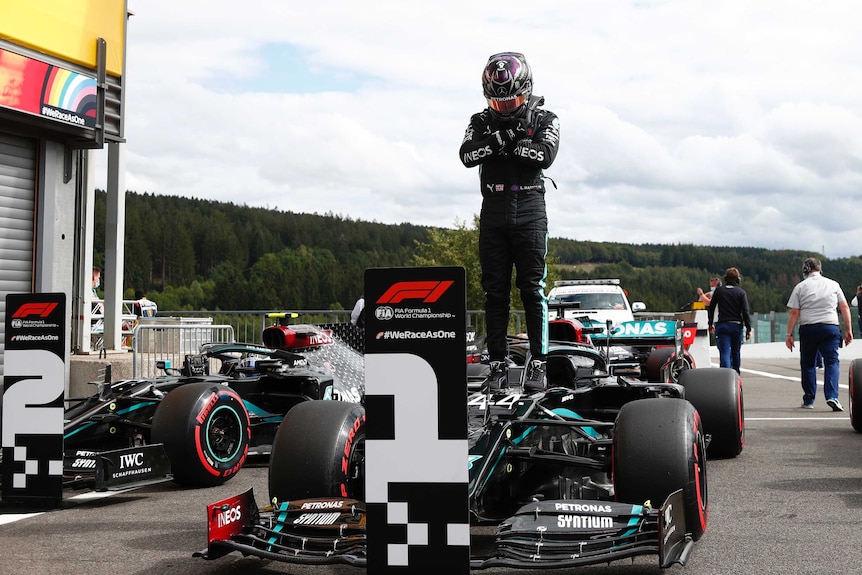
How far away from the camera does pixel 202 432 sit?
693cm

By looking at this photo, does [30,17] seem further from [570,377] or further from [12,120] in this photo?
[570,377]

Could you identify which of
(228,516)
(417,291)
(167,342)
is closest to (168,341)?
(167,342)

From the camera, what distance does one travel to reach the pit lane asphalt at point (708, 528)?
4523 millimetres

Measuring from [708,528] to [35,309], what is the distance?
4.48m

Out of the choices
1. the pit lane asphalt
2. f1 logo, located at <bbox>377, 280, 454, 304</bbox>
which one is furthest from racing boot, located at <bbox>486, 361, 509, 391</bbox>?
f1 logo, located at <bbox>377, 280, 454, 304</bbox>

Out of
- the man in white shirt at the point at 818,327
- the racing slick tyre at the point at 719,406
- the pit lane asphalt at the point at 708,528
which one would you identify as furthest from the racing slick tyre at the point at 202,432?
the man in white shirt at the point at 818,327

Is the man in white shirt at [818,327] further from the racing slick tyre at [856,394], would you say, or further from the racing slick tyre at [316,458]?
the racing slick tyre at [316,458]

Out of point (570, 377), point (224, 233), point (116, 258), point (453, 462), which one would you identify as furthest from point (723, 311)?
point (224, 233)

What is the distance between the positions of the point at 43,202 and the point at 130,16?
313cm

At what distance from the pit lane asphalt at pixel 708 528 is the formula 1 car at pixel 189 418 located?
211 millimetres

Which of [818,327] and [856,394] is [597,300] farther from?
[856,394]

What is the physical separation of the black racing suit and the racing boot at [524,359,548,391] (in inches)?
2.7

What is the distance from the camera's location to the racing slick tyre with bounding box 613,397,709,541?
4.44 m

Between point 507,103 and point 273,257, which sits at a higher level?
point 273,257
